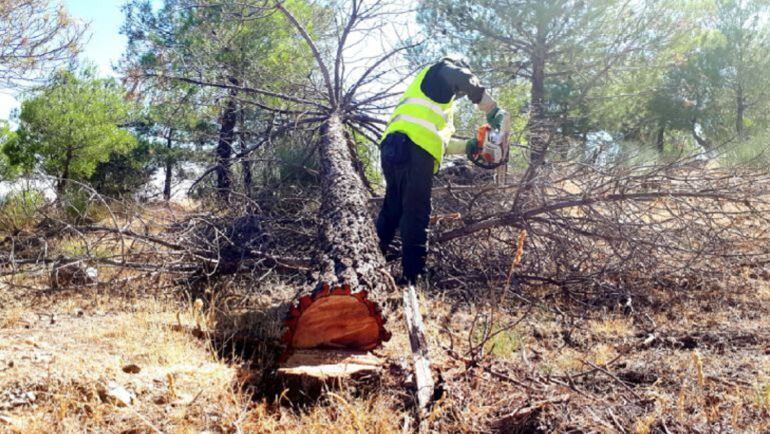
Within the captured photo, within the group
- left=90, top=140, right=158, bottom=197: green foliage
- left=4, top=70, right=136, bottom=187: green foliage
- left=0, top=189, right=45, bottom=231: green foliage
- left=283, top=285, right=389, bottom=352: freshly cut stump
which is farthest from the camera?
left=90, top=140, right=158, bottom=197: green foliage

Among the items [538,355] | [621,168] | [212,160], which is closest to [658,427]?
[538,355]

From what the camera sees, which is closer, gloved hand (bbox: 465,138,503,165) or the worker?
gloved hand (bbox: 465,138,503,165)

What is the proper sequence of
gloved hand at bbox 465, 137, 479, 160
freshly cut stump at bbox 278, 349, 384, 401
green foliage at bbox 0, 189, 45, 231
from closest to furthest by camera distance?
1. freshly cut stump at bbox 278, 349, 384, 401
2. gloved hand at bbox 465, 137, 479, 160
3. green foliage at bbox 0, 189, 45, 231

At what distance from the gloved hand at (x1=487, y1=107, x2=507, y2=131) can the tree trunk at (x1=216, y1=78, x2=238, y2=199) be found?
3.00m

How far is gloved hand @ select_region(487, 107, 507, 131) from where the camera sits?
4.05 meters

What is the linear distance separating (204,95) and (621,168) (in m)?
4.88

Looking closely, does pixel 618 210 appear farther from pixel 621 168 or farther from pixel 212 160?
pixel 212 160

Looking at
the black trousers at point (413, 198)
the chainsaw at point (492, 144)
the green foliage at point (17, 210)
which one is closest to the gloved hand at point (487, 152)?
the chainsaw at point (492, 144)

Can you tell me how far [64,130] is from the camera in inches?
360

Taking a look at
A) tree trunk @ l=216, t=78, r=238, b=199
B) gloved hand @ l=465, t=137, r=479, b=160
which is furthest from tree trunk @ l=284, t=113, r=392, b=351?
tree trunk @ l=216, t=78, r=238, b=199

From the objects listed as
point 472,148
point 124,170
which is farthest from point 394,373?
point 124,170

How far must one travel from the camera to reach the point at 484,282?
4773mm

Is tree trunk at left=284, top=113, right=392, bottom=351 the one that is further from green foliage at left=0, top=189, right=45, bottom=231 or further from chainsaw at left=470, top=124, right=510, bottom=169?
green foliage at left=0, top=189, right=45, bottom=231

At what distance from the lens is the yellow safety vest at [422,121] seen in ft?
13.8
